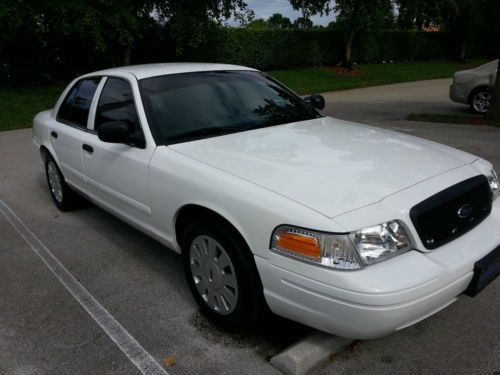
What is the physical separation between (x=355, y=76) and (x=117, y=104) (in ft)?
68.5

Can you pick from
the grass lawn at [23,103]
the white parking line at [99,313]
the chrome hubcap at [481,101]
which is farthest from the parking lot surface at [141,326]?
the chrome hubcap at [481,101]

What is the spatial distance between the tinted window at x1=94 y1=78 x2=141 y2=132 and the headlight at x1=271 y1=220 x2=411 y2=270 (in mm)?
1664

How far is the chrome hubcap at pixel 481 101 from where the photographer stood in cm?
1100

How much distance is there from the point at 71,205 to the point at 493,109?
851cm

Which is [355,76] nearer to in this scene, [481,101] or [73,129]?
[481,101]

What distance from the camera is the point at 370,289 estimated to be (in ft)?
6.92

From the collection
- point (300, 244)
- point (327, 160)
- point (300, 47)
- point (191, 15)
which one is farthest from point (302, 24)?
point (300, 244)

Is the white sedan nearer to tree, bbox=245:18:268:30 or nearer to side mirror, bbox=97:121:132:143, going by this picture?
side mirror, bbox=97:121:132:143

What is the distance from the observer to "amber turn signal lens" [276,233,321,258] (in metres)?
2.24

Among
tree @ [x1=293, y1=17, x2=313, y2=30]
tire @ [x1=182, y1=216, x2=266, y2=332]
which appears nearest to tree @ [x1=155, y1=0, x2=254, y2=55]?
tree @ [x1=293, y1=17, x2=313, y2=30]

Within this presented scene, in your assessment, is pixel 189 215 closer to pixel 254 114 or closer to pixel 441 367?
pixel 254 114

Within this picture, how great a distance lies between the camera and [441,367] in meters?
2.51

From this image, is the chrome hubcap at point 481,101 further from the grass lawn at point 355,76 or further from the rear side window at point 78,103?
the rear side window at point 78,103

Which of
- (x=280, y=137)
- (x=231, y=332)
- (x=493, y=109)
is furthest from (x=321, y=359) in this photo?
(x=493, y=109)
